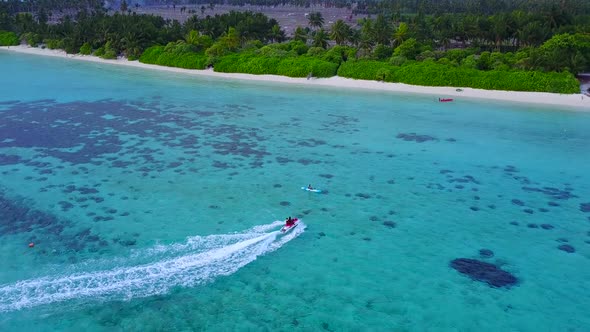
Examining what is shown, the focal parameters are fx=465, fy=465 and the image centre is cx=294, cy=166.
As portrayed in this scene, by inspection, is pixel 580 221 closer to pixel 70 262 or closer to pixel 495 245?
pixel 495 245

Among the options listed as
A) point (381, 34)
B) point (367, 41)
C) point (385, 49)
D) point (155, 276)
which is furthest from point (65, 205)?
point (381, 34)

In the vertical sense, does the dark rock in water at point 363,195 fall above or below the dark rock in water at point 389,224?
above

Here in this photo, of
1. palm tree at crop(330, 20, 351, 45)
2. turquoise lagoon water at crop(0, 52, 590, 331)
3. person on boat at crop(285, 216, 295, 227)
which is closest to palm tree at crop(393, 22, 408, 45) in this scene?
palm tree at crop(330, 20, 351, 45)

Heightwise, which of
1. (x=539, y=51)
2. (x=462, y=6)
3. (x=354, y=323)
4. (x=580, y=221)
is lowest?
Answer: (x=354, y=323)

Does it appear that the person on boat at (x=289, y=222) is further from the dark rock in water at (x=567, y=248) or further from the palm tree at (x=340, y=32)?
the palm tree at (x=340, y=32)

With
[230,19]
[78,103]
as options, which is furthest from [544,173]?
[230,19]

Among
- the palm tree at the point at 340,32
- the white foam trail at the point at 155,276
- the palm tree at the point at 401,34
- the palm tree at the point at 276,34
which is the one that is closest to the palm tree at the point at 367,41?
the palm tree at the point at 401,34
